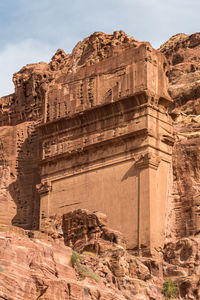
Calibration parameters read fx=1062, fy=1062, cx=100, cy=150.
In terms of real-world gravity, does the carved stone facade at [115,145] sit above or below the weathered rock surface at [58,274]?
above

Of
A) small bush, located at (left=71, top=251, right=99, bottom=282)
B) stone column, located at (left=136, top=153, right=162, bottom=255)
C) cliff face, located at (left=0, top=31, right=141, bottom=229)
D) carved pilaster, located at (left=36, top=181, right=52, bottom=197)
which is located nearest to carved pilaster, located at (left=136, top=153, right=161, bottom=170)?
stone column, located at (left=136, top=153, right=162, bottom=255)

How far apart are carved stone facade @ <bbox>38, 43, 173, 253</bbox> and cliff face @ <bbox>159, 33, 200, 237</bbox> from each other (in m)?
0.56

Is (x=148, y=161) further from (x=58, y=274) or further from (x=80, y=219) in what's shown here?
(x=58, y=274)

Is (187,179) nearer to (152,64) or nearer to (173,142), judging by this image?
(173,142)

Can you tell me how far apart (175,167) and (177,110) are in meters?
7.15

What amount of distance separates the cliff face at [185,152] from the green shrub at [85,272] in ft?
34.0

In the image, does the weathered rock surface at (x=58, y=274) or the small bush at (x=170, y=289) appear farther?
the small bush at (x=170, y=289)

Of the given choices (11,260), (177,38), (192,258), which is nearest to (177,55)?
(177,38)

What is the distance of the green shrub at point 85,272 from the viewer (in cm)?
3431

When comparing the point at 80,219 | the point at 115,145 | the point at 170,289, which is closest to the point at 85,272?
the point at 170,289

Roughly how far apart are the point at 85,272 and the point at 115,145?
13.9 metres

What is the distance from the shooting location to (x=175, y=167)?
47062 mm

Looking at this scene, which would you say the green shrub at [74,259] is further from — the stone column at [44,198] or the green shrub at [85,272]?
the stone column at [44,198]

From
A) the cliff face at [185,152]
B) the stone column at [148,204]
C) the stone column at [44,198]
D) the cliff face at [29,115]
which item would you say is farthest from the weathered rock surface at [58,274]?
the cliff face at [29,115]
